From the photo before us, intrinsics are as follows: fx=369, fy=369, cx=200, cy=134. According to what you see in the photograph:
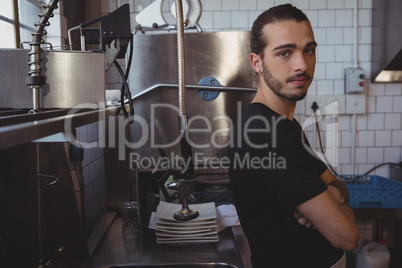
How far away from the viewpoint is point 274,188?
111 cm

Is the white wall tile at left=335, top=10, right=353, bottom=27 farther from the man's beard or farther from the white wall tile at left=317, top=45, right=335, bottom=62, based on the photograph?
the man's beard

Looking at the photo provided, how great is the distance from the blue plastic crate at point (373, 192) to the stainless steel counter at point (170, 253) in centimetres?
145

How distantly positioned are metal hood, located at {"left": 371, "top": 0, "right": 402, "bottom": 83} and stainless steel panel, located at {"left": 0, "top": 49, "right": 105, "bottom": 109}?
2.39m

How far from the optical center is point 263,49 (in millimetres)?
1330

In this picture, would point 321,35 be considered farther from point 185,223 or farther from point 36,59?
point 36,59

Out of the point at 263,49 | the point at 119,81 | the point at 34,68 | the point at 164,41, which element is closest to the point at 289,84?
the point at 263,49

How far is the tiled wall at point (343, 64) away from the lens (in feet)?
10.3

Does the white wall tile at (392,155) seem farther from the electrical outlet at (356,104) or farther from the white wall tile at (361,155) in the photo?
the electrical outlet at (356,104)

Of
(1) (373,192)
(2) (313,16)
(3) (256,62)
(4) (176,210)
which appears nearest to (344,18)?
(2) (313,16)

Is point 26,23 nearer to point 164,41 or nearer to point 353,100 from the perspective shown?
point 164,41

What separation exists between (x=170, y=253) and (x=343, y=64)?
249cm

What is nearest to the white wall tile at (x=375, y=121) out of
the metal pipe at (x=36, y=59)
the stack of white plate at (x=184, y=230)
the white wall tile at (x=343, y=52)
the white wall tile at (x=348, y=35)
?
the white wall tile at (x=343, y=52)

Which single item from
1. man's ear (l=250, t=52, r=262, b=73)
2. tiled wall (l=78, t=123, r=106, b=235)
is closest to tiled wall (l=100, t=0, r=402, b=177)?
tiled wall (l=78, t=123, r=106, b=235)

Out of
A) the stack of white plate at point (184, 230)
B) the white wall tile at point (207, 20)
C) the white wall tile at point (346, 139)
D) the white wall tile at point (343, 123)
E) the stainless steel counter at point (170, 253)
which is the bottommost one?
the stainless steel counter at point (170, 253)
